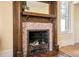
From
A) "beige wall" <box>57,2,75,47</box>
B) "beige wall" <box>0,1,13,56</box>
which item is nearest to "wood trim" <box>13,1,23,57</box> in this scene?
"beige wall" <box>0,1,13,56</box>

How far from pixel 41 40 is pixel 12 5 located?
1.48m

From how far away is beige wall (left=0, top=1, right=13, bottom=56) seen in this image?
2.83 meters

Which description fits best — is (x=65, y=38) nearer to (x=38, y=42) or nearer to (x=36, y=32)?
(x=38, y=42)

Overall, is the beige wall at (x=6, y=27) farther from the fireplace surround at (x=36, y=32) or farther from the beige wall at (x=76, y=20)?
the beige wall at (x=76, y=20)

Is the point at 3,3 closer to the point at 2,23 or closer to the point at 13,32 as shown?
the point at 2,23

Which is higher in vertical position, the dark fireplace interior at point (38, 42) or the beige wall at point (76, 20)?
the beige wall at point (76, 20)

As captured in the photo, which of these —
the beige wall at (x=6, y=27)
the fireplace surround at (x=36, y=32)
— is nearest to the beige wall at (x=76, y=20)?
the fireplace surround at (x=36, y=32)

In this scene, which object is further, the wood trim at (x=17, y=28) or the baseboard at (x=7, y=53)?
the wood trim at (x=17, y=28)

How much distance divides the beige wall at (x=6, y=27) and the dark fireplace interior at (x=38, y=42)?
66 cm

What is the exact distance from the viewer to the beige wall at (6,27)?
2.83 metres

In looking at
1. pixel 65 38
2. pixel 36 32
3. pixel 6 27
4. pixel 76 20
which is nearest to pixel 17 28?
pixel 6 27

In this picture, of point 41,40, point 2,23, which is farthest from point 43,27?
point 2,23

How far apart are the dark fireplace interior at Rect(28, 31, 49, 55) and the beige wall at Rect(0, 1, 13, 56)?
0.66 m

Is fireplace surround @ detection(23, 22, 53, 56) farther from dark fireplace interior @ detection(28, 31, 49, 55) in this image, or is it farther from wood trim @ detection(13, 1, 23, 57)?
wood trim @ detection(13, 1, 23, 57)
